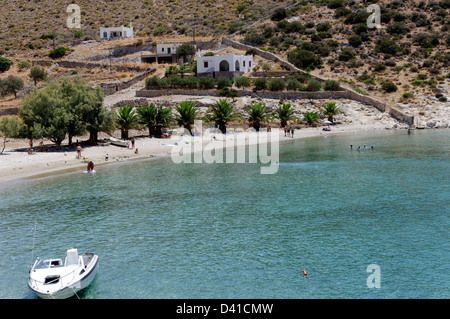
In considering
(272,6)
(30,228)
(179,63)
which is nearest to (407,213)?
(30,228)

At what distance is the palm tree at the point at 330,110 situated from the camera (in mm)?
64625

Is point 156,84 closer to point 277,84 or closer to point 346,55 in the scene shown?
point 277,84

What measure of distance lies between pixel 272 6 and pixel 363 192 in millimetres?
97423

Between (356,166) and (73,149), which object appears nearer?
(356,166)

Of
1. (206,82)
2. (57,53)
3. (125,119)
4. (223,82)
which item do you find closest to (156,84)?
(206,82)

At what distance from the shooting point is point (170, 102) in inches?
2557

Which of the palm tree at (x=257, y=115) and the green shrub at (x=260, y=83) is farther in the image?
the green shrub at (x=260, y=83)

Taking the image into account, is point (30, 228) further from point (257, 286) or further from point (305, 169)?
point (305, 169)

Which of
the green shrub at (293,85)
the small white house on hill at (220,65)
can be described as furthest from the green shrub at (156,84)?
the green shrub at (293,85)

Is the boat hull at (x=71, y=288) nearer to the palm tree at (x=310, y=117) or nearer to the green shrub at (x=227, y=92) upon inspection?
the palm tree at (x=310, y=117)

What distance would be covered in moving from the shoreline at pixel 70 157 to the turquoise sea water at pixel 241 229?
203cm

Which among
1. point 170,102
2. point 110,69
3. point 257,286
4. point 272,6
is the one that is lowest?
point 257,286

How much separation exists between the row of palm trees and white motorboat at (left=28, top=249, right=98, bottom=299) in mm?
33921

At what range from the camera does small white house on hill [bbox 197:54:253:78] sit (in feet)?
246
